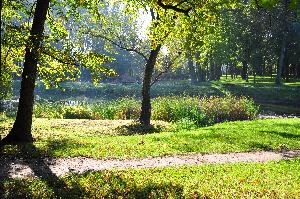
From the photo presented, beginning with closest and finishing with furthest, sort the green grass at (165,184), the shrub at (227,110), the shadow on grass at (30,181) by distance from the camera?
the shadow on grass at (30,181) → the green grass at (165,184) → the shrub at (227,110)

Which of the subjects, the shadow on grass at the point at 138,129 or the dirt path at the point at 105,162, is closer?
the dirt path at the point at 105,162

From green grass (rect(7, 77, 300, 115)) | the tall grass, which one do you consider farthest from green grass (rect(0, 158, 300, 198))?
green grass (rect(7, 77, 300, 115))

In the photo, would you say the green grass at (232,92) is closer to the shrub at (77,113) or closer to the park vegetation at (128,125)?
the shrub at (77,113)

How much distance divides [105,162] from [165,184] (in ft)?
12.3

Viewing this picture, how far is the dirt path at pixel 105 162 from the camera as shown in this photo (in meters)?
12.1

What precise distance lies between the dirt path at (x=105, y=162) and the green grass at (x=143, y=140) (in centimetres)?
62

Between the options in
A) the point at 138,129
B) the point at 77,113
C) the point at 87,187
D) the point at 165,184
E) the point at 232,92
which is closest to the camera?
the point at 87,187

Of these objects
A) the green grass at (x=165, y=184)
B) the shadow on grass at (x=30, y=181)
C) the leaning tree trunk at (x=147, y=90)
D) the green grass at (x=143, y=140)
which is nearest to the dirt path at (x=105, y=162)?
the shadow on grass at (x=30, y=181)

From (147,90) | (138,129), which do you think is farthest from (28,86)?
(147,90)

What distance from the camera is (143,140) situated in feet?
57.4

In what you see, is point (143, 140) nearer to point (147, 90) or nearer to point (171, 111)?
point (147, 90)

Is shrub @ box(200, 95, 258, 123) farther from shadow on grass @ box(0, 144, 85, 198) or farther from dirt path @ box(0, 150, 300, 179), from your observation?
shadow on grass @ box(0, 144, 85, 198)

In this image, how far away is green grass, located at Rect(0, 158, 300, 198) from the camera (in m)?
9.62

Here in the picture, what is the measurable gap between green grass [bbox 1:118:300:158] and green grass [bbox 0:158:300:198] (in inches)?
125
